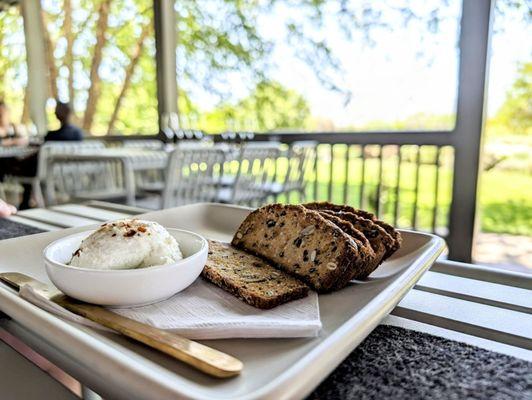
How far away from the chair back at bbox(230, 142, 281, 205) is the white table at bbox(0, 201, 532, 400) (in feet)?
7.64

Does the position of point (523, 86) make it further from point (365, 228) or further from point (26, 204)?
point (26, 204)

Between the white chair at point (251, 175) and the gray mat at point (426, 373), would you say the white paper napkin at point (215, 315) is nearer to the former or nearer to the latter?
the gray mat at point (426, 373)

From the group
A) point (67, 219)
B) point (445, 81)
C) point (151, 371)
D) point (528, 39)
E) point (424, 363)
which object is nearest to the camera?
point (151, 371)

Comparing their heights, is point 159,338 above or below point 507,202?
above

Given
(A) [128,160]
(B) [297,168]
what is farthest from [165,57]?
(A) [128,160]

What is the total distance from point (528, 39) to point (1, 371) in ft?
12.9

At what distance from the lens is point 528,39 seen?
10.6 feet

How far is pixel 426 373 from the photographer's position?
0.44 m

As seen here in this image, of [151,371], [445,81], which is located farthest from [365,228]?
[445,81]

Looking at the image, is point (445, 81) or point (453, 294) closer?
point (453, 294)

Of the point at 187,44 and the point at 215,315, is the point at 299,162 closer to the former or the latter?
the point at 187,44

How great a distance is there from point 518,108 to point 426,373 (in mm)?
3878

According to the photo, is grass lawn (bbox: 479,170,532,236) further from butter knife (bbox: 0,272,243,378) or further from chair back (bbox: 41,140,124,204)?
butter knife (bbox: 0,272,243,378)

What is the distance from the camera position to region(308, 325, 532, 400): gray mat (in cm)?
40
